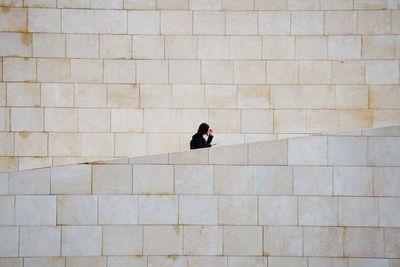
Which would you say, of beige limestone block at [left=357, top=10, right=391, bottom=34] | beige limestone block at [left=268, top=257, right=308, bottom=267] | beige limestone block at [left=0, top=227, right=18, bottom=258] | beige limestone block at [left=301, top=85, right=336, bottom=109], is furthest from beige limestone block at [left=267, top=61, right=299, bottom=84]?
beige limestone block at [left=0, top=227, right=18, bottom=258]

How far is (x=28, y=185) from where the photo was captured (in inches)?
407

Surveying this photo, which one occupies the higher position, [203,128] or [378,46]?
[378,46]

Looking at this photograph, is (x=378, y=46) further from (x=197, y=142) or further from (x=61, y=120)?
(x=61, y=120)

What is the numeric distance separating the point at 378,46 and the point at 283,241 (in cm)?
575

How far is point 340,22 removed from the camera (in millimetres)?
13648

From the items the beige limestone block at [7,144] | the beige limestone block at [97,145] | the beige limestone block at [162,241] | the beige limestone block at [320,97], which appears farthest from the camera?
the beige limestone block at [320,97]

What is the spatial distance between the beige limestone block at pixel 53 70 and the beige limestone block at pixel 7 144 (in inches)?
58.2

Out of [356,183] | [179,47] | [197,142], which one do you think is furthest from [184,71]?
[356,183]

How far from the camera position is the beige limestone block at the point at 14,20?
13555 millimetres

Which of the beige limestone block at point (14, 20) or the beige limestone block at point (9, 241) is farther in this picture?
the beige limestone block at point (14, 20)

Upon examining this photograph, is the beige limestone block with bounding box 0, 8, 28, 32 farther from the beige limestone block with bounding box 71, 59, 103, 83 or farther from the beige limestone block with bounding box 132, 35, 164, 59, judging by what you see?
the beige limestone block with bounding box 132, 35, 164, 59

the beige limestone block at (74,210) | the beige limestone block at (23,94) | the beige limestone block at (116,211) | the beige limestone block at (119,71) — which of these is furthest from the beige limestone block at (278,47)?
the beige limestone block at (74,210)

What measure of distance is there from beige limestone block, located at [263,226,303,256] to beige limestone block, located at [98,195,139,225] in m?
2.40

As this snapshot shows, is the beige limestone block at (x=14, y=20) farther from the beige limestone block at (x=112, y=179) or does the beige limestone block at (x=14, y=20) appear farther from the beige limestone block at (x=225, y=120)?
the beige limestone block at (x=112, y=179)
